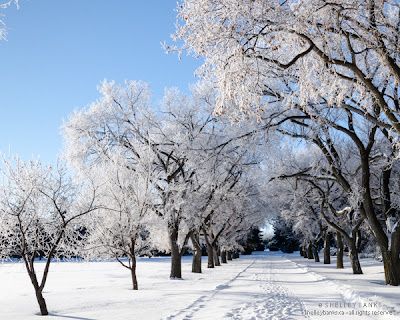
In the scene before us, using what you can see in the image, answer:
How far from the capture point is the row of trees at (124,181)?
10109mm

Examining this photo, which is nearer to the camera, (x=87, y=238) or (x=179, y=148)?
(x=87, y=238)

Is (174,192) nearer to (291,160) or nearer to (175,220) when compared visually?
(175,220)

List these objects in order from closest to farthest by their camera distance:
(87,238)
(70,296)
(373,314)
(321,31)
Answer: (321,31) → (373,314) → (70,296) → (87,238)

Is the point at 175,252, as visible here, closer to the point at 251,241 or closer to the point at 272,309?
the point at 272,309

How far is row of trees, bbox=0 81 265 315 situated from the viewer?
10109 mm

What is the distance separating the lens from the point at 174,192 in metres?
17.5

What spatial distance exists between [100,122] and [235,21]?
13.9m

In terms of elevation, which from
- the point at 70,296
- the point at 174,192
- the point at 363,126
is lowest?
the point at 70,296

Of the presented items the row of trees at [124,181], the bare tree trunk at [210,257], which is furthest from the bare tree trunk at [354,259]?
the bare tree trunk at [210,257]

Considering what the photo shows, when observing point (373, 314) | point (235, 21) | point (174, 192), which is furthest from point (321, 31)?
point (174, 192)

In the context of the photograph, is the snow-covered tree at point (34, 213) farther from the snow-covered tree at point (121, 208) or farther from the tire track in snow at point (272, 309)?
the tire track in snow at point (272, 309)

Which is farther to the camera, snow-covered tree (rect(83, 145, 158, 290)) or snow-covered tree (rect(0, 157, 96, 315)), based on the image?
snow-covered tree (rect(83, 145, 158, 290))

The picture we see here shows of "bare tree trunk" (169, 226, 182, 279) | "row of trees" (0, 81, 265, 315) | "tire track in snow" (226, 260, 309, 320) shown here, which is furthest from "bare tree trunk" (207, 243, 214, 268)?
"tire track in snow" (226, 260, 309, 320)

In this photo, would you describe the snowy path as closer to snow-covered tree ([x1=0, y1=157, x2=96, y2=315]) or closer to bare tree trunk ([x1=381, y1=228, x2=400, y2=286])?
bare tree trunk ([x1=381, y1=228, x2=400, y2=286])
